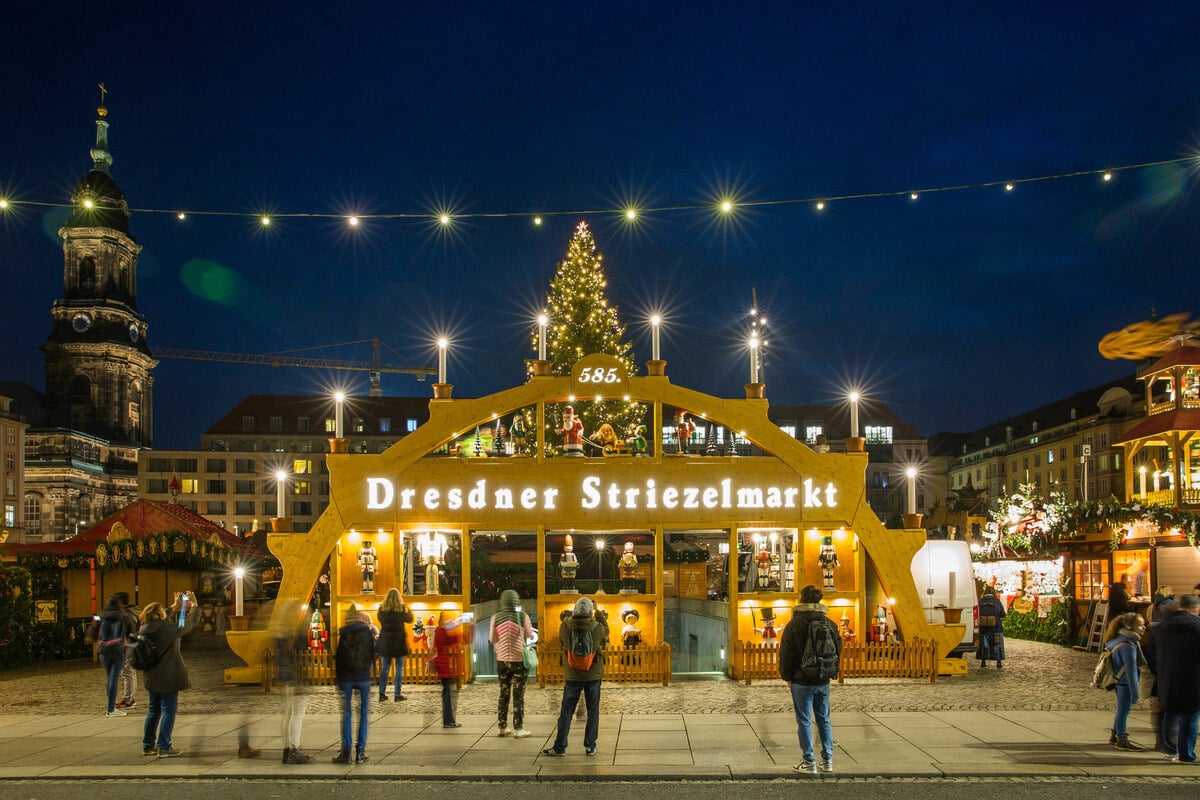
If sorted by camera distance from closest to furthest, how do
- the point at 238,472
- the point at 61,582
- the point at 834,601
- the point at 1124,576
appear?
the point at 834,601, the point at 1124,576, the point at 61,582, the point at 238,472

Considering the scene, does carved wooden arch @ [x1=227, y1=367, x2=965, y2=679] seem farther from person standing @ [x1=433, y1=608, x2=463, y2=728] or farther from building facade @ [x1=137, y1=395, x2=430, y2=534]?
building facade @ [x1=137, y1=395, x2=430, y2=534]

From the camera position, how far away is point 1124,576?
23359 millimetres

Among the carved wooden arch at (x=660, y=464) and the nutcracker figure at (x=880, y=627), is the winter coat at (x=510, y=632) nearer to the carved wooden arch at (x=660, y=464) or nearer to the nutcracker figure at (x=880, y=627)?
the carved wooden arch at (x=660, y=464)

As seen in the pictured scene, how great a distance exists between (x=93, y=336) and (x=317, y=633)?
Result: 329ft

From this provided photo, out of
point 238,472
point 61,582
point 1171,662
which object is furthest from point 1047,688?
point 238,472

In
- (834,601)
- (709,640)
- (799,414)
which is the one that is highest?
(799,414)

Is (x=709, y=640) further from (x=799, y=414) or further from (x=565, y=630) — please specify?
(x=799, y=414)

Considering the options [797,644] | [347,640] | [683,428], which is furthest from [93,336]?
[797,644]

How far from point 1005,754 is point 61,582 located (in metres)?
23.2

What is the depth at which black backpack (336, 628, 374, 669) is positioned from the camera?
11.6m

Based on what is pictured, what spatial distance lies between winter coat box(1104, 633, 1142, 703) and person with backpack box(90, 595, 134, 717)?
1395 centimetres

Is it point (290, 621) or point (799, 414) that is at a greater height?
point (799, 414)

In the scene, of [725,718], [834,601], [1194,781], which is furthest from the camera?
A: [834,601]

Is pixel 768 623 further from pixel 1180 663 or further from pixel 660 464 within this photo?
pixel 1180 663
